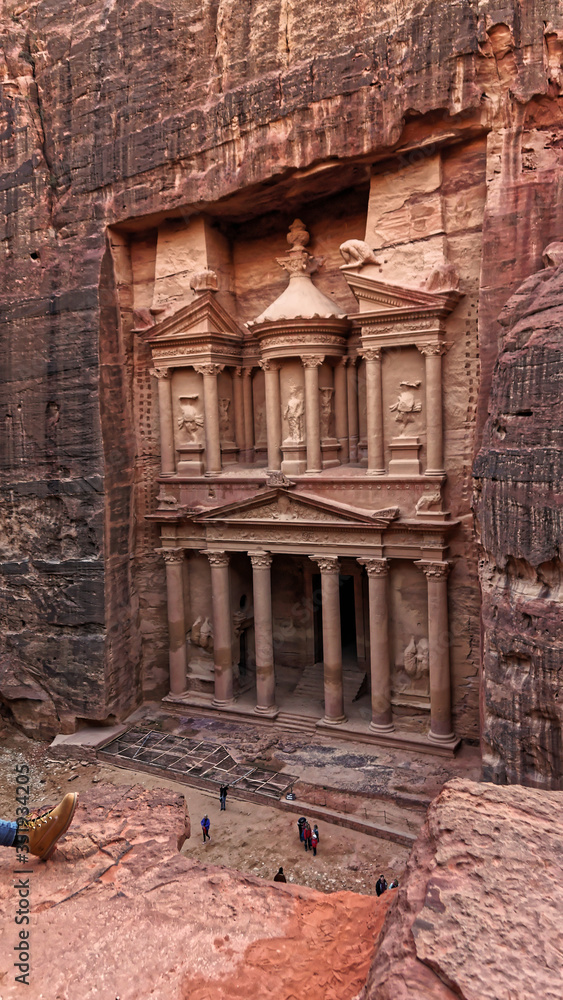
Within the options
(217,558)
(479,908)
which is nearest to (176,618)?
(217,558)

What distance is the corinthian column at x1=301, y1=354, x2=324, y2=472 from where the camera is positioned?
1553cm

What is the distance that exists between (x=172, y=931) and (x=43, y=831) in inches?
52.0

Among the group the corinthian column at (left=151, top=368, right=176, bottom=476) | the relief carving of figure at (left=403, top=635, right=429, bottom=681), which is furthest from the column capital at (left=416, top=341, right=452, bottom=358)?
the corinthian column at (left=151, top=368, right=176, bottom=476)

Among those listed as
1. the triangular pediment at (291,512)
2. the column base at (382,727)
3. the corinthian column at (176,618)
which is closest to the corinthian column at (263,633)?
the triangular pediment at (291,512)

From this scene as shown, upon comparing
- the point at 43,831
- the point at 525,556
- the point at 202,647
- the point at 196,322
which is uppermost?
the point at 196,322

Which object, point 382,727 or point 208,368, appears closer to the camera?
point 382,727

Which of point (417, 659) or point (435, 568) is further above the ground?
point (435, 568)

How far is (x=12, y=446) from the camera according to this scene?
16.9m

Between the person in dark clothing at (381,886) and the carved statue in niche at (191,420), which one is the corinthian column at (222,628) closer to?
the carved statue in niche at (191,420)

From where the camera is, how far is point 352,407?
54.2 ft

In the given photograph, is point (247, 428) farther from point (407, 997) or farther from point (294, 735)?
point (407, 997)

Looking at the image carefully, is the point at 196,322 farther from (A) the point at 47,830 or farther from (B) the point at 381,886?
(A) the point at 47,830

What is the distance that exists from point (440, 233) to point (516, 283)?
A: 2134mm

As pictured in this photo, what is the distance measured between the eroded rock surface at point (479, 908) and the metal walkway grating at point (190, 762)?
33.1ft
